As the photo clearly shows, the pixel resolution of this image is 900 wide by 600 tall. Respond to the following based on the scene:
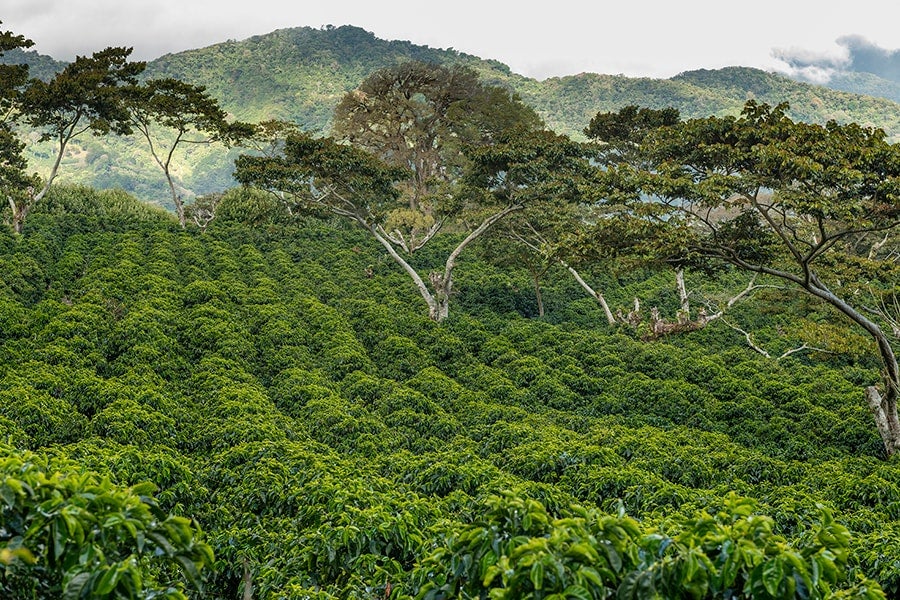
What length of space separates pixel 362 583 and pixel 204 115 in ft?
77.4

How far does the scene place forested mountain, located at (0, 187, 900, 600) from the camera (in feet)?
10.4

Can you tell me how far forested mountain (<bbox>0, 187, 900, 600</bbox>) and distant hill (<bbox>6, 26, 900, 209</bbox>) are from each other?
194 feet

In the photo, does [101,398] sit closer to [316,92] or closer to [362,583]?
[362,583]

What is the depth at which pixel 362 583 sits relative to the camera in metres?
5.01

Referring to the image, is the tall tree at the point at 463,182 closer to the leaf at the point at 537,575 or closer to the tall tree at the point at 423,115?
the tall tree at the point at 423,115

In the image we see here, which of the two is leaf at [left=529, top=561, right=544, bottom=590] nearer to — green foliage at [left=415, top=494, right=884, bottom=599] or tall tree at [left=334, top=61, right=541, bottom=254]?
green foliage at [left=415, top=494, right=884, bottom=599]

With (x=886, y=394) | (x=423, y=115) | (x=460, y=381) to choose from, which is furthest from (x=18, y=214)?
(x=886, y=394)

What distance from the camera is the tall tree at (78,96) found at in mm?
21812

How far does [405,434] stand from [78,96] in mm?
18922

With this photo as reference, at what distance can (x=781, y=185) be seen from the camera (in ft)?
38.0

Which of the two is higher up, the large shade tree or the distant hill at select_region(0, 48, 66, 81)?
the distant hill at select_region(0, 48, 66, 81)

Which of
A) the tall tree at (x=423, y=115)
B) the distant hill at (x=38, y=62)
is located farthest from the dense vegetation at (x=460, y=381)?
the distant hill at (x=38, y=62)

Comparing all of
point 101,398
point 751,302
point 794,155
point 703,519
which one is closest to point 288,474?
point 101,398

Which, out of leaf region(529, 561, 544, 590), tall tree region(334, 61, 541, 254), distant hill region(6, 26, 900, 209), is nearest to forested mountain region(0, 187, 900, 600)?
leaf region(529, 561, 544, 590)
